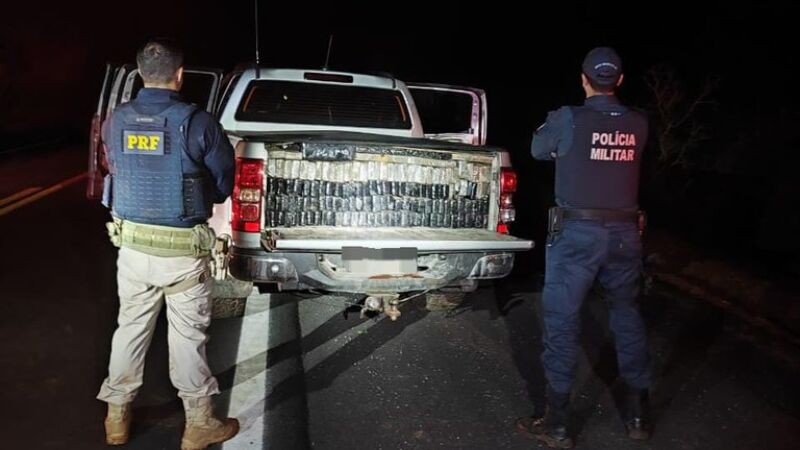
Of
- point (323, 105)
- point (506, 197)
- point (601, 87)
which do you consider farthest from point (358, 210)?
point (601, 87)

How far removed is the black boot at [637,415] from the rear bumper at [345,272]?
134 centimetres

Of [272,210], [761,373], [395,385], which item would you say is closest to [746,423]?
[761,373]

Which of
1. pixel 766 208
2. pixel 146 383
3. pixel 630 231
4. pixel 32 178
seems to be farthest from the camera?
pixel 32 178

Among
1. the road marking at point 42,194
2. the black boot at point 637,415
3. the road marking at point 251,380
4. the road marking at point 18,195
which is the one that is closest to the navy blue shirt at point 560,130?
the black boot at point 637,415

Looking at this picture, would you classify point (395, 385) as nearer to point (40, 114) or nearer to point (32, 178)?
point (32, 178)

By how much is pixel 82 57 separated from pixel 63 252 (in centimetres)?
Result: 4105

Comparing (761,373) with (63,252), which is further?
(63,252)

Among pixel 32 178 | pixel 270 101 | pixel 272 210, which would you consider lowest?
pixel 32 178

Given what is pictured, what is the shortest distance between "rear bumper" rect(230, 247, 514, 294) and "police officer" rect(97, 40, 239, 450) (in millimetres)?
825

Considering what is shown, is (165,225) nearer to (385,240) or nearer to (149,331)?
(149,331)

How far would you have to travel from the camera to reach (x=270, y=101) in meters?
6.25

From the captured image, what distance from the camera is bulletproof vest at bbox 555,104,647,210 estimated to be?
12.1 ft

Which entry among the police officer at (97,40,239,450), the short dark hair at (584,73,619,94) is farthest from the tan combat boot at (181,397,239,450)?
the short dark hair at (584,73,619,94)

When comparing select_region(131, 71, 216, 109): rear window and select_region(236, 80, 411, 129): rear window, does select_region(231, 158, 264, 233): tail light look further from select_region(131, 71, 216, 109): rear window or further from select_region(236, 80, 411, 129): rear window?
select_region(236, 80, 411, 129): rear window
